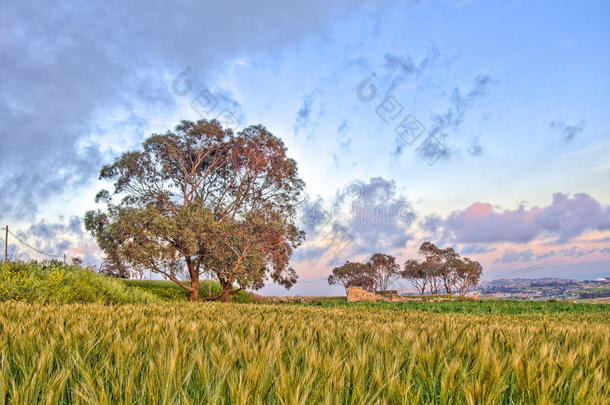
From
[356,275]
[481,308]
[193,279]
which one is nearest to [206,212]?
[193,279]

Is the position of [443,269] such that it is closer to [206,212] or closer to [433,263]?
[433,263]

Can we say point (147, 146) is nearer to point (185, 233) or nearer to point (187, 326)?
point (185, 233)

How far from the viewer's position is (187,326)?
3279 millimetres

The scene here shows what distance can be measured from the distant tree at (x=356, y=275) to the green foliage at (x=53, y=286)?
5466 centimetres

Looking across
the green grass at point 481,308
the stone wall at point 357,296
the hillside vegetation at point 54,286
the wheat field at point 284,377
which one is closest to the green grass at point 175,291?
the stone wall at point 357,296

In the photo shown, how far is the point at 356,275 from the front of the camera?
2635 inches

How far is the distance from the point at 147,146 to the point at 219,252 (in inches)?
394

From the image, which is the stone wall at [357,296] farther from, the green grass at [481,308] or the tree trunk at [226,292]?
the tree trunk at [226,292]

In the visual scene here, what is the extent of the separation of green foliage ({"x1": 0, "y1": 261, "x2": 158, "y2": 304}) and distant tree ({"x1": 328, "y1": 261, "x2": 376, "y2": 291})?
54.7 m

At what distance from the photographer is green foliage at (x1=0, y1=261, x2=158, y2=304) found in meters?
9.97

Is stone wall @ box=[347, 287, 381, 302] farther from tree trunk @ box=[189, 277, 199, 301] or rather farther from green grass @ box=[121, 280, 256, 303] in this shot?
tree trunk @ box=[189, 277, 199, 301]

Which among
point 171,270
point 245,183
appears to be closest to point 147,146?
point 245,183

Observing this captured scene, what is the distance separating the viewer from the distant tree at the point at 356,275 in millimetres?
65938

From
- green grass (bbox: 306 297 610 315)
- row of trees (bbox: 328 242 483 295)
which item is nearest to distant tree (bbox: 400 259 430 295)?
row of trees (bbox: 328 242 483 295)
